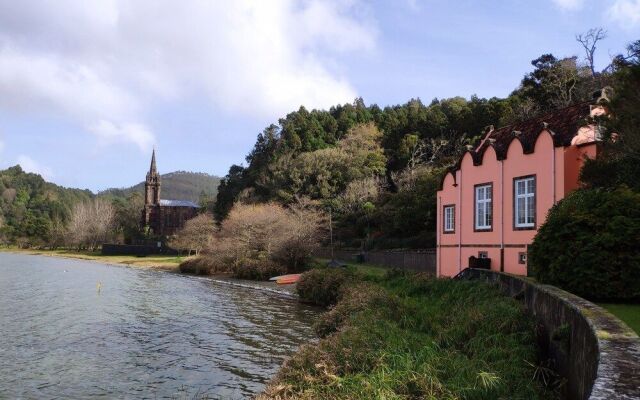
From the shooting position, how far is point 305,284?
3019 cm

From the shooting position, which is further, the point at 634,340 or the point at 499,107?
the point at 499,107

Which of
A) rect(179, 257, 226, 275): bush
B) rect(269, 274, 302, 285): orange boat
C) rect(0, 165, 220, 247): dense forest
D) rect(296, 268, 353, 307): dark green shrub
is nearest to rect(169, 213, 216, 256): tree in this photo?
rect(179, 257, 226, 275): bush

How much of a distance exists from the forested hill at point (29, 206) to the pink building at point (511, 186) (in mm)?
108678

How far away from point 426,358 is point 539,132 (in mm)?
15337

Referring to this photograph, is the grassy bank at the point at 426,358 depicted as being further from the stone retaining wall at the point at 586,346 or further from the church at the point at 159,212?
the church at the point at 159,212

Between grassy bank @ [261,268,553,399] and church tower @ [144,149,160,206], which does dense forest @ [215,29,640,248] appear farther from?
church tower @ [144,149,160,206]

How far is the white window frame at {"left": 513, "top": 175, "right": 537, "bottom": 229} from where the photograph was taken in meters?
21.9

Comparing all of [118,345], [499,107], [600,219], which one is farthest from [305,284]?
[499,107]

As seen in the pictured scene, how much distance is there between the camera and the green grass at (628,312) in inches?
340

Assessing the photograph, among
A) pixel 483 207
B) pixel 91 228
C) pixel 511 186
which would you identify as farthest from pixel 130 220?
pixel 511 186

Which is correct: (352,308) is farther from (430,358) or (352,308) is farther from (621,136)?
(621,136)

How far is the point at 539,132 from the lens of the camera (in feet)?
71.7

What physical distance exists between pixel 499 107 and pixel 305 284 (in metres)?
36.2

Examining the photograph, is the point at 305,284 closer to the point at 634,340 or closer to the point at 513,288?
the point at 513,288
